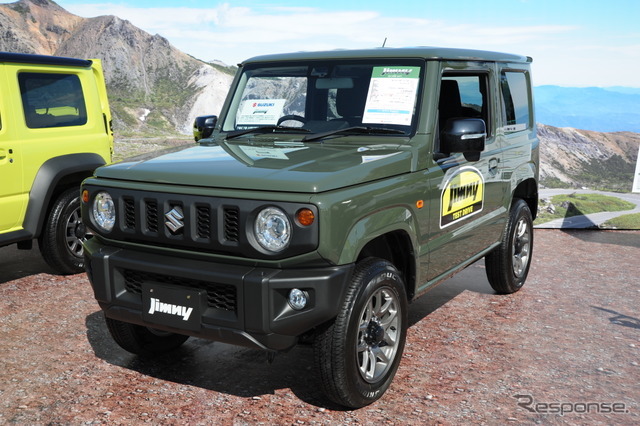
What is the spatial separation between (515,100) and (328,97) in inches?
77.8

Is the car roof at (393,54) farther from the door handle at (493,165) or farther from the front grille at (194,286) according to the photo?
the front grille at (194,286)

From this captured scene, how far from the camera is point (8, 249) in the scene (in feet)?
24.9

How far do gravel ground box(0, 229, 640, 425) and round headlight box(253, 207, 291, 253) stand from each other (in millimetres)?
1031

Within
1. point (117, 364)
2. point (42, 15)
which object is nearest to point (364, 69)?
point (117, 364)

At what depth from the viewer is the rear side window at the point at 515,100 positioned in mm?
5391

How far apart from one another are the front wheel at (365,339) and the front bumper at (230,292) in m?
0.15

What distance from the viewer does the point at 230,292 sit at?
10.6 feet

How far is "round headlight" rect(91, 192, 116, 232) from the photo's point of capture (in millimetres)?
3606

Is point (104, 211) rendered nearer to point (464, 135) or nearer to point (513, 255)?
point (464, 135)

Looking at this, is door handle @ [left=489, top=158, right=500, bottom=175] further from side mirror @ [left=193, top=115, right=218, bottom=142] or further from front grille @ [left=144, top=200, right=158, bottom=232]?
front grille @ [left=144, top=200, right=158, bottom=232]

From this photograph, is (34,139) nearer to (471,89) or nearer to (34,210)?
(34,210)

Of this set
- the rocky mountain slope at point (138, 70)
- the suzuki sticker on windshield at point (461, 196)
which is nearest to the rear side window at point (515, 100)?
the suzuki sticker on windshield at point (461, 196)

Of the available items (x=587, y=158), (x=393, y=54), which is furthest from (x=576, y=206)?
(x=393, y=54)

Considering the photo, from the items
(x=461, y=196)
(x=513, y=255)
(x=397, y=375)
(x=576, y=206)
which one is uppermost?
(x=461, y=196)
